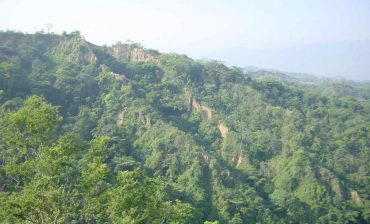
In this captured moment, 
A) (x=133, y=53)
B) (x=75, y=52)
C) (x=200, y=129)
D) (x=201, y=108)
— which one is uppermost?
(x=133, y=53)

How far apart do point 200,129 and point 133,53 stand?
2059cm

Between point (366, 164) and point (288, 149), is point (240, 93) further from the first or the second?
point (366, 164)

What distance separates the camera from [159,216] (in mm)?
15500

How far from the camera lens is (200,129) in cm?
4784

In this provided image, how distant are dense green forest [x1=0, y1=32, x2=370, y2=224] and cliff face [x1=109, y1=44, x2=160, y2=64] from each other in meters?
0.17

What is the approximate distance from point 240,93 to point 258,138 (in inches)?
401

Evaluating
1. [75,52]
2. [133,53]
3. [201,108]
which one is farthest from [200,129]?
[133,53]

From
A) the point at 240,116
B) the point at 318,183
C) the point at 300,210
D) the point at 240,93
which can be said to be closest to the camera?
the point at 300,210

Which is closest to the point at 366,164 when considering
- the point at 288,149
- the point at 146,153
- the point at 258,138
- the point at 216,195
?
the point at 288,149

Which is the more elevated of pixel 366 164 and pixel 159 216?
pixel 159 216

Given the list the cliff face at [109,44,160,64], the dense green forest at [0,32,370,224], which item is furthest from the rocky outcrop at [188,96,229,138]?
the cliff face at [109,44,160,64]

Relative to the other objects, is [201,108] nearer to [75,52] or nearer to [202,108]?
[202,108]

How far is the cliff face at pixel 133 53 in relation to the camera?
6147 cm

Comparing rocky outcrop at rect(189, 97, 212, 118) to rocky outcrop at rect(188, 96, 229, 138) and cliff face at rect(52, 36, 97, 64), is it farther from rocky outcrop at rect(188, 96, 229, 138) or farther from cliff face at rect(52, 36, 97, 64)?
cliff face at rect(52, 36, 97, 64)
